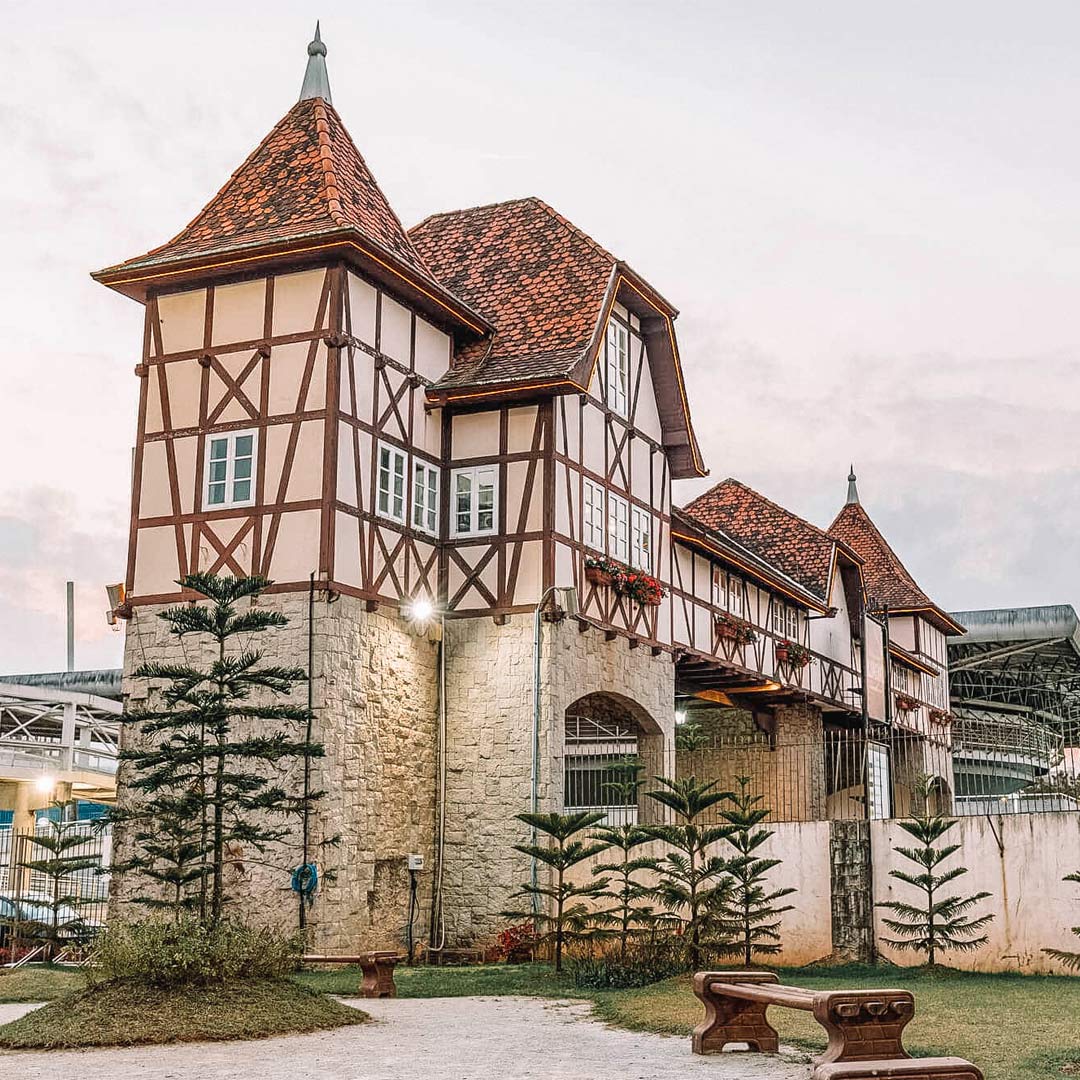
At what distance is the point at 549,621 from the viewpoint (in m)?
Result: 22.6

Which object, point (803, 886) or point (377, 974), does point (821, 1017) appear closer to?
point (377, 974)

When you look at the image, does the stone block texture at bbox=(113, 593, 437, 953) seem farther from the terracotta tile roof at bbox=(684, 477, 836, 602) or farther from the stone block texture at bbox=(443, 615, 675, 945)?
the terracotta tile roof at bbox=(684, 477, 836, 602)

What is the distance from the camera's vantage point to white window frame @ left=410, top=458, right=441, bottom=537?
75.6 ft

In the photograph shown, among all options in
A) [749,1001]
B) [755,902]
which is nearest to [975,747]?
[755,902]

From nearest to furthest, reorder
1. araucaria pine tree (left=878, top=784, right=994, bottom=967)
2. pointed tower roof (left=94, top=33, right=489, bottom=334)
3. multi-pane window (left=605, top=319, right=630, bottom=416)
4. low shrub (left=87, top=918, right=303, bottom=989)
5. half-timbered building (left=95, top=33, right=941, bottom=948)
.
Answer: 1. low shrub (left=87, top=918, right=303, bottom=989)
2. araucaria pine tree (left=878, top=784, right=994, bottom=967)
3. half-timbered building (left=95, top=33, right=941, bottom=948)
4. pointed tower roof (left=94, top=33, right=489, bottom=334)
5. multi-pane window (left=605, top=319, right=630, bottom=416)

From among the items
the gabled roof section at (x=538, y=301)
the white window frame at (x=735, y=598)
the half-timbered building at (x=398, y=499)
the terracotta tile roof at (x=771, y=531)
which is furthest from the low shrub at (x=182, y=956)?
the terracotta tile roof at (x=771, y=531)

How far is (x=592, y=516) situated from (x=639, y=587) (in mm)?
1555

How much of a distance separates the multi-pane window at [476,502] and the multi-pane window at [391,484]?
1268 mm

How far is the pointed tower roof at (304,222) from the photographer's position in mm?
21625

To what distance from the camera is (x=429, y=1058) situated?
10.5 meters

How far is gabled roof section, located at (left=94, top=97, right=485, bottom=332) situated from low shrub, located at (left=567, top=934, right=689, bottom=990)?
10.2 meters

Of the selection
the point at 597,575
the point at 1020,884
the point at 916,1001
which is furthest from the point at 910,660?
the point at 916,1001

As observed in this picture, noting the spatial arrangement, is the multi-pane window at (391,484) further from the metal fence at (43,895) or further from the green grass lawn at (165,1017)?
the green grass lawn at (165,1017)

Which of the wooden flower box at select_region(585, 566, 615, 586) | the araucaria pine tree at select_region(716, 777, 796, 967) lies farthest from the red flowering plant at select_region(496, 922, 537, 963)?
the wooden flower box at select_region(585, 566, 615, 586)
